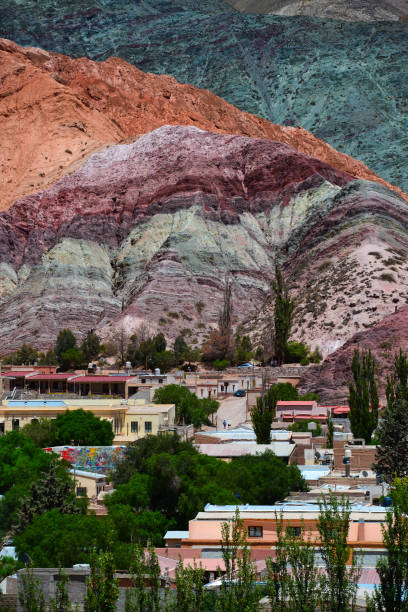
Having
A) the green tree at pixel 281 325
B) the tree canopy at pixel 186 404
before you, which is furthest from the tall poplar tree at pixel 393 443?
the green tree at pixel 281 325

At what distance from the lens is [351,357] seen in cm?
8944

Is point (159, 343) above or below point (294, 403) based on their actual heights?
above

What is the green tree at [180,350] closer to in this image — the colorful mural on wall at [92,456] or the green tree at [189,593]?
the colorful mural on wall at [92,456]

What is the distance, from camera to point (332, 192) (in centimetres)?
14012

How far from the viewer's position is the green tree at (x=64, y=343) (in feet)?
354

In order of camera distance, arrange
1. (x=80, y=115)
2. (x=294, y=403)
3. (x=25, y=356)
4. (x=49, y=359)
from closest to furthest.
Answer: (x=294, y=403), (x=49, y=359), (x=25, y=356), (x=80, y=115)

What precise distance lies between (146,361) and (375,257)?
2293 centimetres

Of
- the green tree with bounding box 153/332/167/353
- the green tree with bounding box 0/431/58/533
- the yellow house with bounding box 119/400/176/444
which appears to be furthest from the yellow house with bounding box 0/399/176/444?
the green tree with bounding box 153/332/167/353

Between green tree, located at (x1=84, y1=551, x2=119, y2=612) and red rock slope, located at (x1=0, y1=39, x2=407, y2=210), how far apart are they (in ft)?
433

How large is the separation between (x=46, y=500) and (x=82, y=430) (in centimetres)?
1673

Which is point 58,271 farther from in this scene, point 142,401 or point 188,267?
point 142,401

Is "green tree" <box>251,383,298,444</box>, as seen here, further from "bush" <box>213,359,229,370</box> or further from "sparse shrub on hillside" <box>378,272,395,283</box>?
"sparse shrub on hillside" <box>378,272,395,283</box>

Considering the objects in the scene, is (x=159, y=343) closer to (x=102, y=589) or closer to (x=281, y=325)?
(x=281, y=325)

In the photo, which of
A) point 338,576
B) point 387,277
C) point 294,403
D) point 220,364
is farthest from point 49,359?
point 338,576
